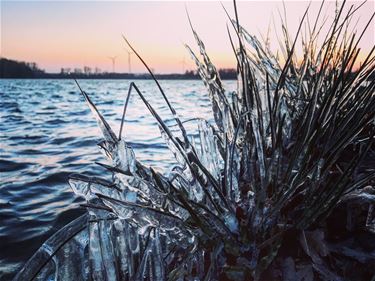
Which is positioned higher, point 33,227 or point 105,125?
point 105,125

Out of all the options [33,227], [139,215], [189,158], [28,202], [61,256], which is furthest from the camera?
[28,202]

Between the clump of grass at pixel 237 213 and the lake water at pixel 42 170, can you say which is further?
the lake water at pixel 42 170

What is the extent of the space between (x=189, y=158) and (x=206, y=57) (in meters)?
0.79

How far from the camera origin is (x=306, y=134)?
1.38 m

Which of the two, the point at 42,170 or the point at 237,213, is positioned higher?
the point at 237,213

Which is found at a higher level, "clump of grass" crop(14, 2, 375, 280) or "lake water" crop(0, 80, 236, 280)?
"clump of grass" crop(14, 2, 375, 280)

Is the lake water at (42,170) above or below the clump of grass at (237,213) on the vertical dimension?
below

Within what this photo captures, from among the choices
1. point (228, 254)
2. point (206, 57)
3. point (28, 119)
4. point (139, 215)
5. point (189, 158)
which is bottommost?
point (28, 119)

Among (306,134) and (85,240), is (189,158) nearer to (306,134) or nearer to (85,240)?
(306,134)

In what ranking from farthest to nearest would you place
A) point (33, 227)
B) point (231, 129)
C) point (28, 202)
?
point (28, 202), point (33, 227), point (231, 129)

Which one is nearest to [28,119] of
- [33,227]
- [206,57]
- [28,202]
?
[28,202]

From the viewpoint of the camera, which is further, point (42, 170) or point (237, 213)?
point (42, 170)

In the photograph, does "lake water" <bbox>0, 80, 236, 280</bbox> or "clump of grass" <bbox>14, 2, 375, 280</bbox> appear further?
"lake water" <bbox>0, 80, 236, 280</bbox>

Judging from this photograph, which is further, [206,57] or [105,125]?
[206,57]
